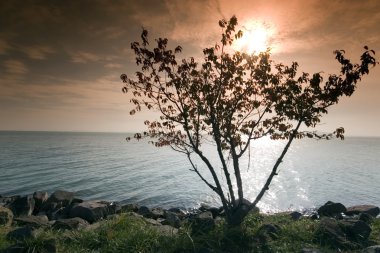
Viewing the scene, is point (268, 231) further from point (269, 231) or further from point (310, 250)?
point (310, 250)

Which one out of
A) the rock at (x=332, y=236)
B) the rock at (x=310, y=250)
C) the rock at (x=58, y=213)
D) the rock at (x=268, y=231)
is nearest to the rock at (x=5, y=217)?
the rock at (x=58, y=213)

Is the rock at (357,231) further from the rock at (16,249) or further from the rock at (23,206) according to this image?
the rock at (23,206)

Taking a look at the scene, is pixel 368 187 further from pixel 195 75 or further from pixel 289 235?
pixel 195 75

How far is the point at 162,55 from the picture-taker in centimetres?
1230

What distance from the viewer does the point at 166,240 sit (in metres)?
12.1

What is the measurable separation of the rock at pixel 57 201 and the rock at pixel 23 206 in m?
1.48

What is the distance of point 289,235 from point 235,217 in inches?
96.5

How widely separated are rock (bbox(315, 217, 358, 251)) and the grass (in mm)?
347

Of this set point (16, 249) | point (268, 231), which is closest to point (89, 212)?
point (16, 249)

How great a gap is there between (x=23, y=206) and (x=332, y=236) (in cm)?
2222

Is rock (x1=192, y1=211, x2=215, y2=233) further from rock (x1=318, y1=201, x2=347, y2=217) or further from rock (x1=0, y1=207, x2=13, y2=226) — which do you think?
rock (x1=318, y1=201, x2=347, y2=217)

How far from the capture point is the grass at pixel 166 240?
11469 mm

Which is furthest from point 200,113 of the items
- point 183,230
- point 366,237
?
point 366,237

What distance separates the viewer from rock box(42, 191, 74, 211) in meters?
26.5
